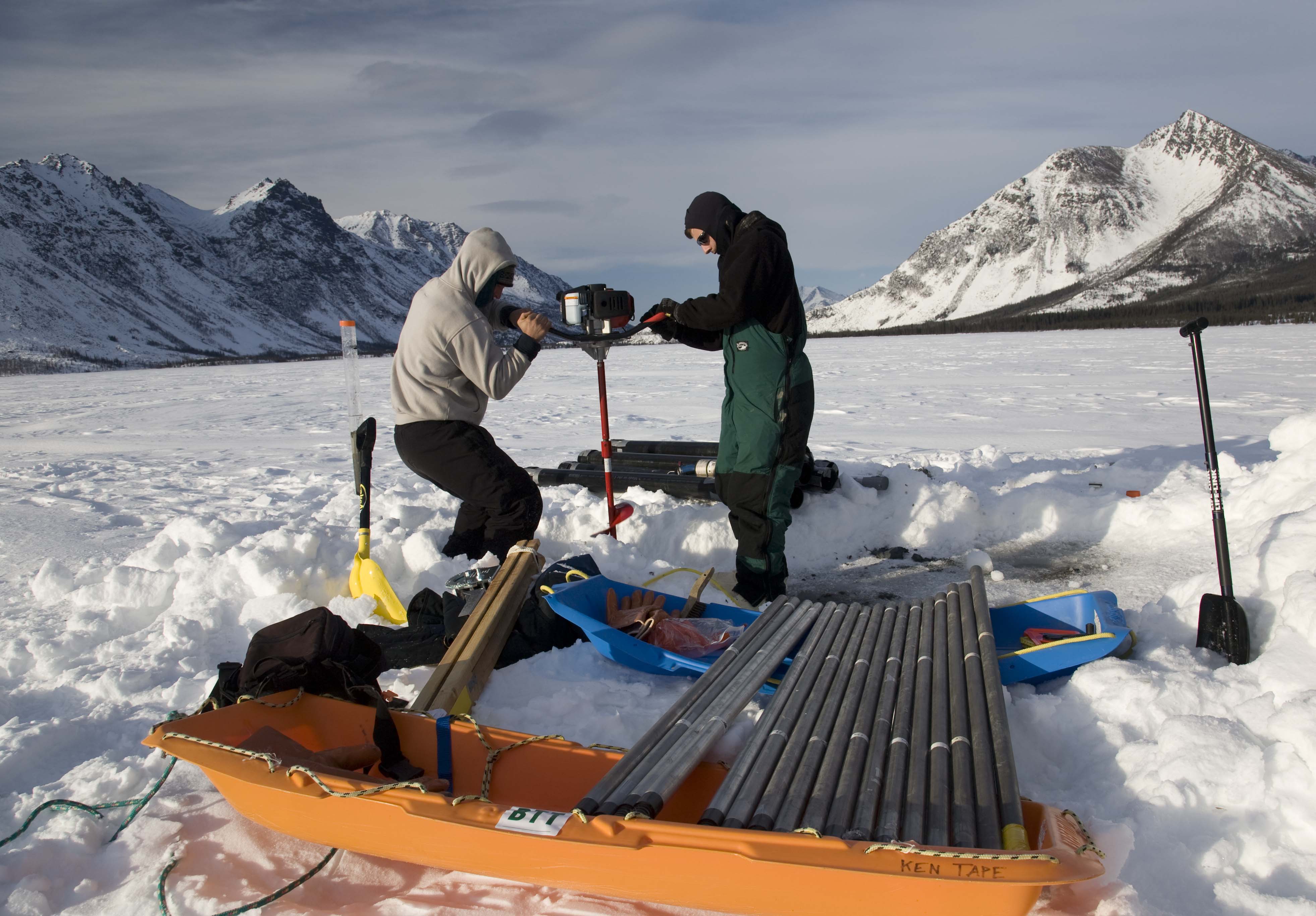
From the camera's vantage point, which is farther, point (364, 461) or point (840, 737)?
point (364, 461)

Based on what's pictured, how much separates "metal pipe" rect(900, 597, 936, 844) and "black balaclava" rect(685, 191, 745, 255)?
2048mm

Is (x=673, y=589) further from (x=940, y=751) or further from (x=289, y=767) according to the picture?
(x=289, y=767)

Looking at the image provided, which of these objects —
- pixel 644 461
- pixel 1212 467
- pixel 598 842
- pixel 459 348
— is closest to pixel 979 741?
pixel 598 842

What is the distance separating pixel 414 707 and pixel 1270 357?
22402mm

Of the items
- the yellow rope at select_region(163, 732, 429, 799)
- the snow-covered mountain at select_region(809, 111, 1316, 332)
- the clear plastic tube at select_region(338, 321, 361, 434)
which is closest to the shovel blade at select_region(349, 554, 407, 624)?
the clear plastic tube at select_region(338, 321, 361, 434)

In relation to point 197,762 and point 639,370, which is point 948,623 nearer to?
point 197,762

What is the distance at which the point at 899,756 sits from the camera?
2168 millimetres

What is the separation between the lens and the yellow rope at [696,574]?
397cm

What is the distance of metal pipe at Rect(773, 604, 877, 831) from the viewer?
1.95 meters

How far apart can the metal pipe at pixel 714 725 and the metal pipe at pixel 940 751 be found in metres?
0.53

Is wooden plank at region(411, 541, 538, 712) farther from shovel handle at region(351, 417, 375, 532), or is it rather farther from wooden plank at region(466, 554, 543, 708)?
shovel handle at region(351, 417, 375, 532)

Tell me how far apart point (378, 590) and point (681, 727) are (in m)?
2.22

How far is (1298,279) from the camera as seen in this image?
11850cm

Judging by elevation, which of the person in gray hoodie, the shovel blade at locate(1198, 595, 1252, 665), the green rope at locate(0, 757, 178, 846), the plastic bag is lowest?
the green rope at locate(0, 757, 178, 846)
